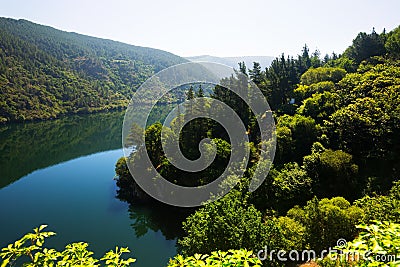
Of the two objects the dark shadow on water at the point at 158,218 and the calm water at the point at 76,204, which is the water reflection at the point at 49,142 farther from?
the dark shadow on water at the point at 158,218

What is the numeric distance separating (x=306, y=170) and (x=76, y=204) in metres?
21.0

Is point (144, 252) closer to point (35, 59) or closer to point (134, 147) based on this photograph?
point (134, 147)

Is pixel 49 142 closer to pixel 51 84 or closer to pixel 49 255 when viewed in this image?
pixel 49 255

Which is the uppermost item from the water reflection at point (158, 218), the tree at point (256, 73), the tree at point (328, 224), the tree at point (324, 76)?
the tree at point (256, 73)

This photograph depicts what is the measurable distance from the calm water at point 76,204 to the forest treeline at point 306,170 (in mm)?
2526

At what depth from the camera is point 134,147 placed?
27000 mm

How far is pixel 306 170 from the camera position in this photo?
18703 millimetres

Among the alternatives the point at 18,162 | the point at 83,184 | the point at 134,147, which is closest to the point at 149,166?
the point at 134,147

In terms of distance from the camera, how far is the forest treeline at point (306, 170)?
37.6ft

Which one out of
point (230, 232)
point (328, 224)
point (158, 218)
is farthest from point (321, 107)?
point (230, 232)

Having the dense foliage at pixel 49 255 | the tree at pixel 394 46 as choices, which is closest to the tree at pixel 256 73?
the tree at pixel 394 46

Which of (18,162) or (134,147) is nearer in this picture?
(134,147)

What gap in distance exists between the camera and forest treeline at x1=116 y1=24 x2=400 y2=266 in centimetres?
1147

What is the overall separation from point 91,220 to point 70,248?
820 inches
